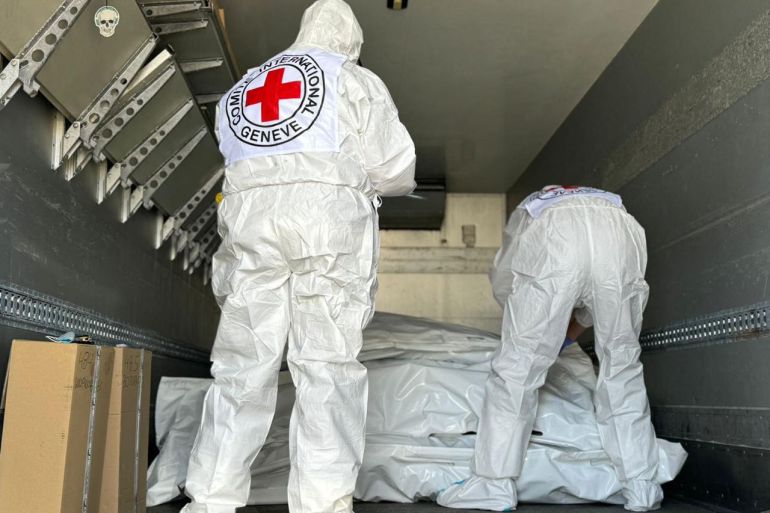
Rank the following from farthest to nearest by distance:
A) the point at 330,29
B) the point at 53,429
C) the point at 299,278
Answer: the point at 330,29
the point at 299,278
the point at 53,429

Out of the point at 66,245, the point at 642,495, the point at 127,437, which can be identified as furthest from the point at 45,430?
the point at 642,495

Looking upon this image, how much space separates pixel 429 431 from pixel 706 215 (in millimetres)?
1245

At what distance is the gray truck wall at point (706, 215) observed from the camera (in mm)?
2207

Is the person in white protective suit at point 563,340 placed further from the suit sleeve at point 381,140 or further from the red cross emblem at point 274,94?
the red cross emblem at point 274,94

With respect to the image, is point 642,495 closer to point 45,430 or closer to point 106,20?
point 45,430

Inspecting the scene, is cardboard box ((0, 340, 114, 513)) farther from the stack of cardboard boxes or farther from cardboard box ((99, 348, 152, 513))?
cardboard box ((99, 348, 152, 513))

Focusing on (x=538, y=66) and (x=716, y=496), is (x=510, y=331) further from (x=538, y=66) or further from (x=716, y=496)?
(x=538, y=66)

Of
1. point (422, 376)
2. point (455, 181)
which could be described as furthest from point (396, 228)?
point (422, 376)

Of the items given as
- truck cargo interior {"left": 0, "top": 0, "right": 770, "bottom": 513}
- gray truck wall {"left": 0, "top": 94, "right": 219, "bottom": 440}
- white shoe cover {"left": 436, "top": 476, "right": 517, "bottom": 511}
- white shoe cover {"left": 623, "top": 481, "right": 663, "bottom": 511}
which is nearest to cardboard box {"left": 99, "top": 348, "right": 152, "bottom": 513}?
truck cargo interior {"left": 0, "top": 0, "right": 770, "bottom": 513}

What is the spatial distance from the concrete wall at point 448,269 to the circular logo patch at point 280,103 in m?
3.99

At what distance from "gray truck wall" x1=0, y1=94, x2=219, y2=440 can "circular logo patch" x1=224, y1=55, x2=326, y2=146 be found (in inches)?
22.0

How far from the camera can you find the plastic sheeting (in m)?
2.38

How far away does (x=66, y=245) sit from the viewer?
225 centimetres

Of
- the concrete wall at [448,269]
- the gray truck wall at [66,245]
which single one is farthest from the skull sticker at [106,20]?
the concrete wall at [448,269]
